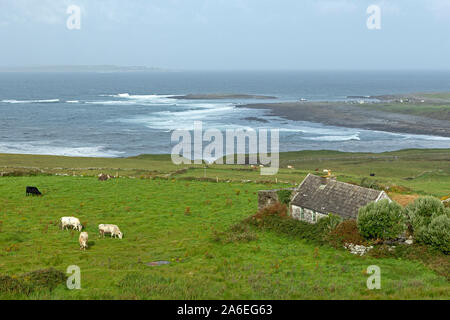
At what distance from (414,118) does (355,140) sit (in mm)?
43280

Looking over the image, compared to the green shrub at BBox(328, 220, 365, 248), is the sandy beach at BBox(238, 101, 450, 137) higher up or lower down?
higher up

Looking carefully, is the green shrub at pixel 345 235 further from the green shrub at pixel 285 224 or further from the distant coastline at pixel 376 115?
the distant coastline at pixel 376 115

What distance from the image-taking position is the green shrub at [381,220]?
82.7 ft

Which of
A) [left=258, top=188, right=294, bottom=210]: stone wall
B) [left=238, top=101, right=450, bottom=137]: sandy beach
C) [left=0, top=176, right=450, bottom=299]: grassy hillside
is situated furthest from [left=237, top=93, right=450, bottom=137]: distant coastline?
[left=0, top=176, right=450, bottom=299]: grassy hillside

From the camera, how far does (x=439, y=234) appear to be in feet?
79.0

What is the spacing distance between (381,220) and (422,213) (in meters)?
3.27

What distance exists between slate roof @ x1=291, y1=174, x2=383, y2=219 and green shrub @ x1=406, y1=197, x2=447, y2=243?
7.11ft

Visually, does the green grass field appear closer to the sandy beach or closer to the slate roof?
the slate roof

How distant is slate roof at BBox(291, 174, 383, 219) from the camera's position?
92.8ft

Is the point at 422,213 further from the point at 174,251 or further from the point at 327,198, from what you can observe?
the point at 174,251

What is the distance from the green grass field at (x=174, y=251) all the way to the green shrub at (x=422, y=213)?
2136mm

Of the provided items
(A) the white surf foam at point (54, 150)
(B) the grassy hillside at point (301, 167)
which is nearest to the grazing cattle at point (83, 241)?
(B) the grassy hillside at point (301, 167)

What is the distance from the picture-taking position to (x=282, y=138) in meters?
105
